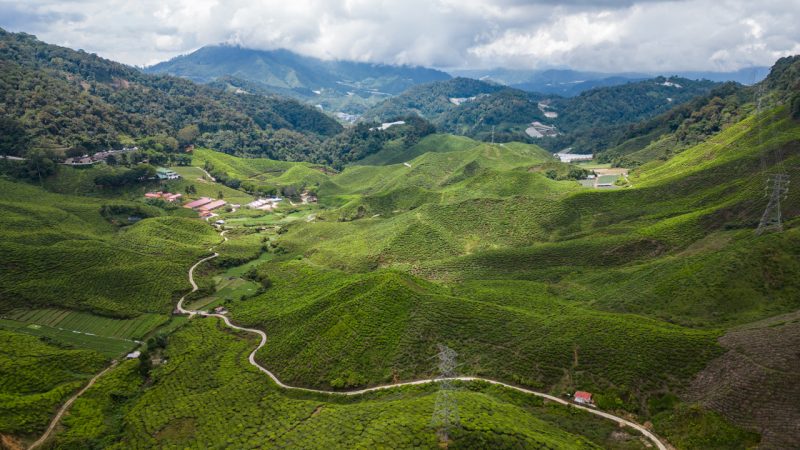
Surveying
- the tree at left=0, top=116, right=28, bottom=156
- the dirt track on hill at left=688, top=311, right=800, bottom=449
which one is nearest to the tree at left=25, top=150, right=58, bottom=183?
the tree at left=0, top=116, right=28, bottom=156

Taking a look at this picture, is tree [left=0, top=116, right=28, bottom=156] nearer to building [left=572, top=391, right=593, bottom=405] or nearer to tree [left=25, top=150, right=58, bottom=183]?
tree [left=25, top=150, right=58, bottom=183]

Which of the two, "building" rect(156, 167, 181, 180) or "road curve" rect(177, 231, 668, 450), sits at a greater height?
"building" rect(156, 167, 181, 180)

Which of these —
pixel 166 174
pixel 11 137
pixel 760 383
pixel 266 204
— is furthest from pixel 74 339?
pixel 11 137

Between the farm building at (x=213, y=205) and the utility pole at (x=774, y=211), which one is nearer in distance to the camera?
the utility pole at (x=774, y=211)

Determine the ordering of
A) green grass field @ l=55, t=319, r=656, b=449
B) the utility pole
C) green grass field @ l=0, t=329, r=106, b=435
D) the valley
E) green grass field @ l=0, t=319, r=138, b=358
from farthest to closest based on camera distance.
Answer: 1. green grass field @ l=0, t=319, r=138, b=358
2. the utility pole
3. green grass field @ l=0, t=329, r=106, b=435
4. the valley
5. green grass field @ l=55, t=319, r=656, b=449

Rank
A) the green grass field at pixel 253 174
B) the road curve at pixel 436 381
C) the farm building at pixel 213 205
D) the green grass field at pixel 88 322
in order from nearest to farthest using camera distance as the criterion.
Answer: the road curve at pixel 436 381 < the green grass field at pixel 88 322 < the farm building at pixel 213 205 < the green grass field at pixel 253 174

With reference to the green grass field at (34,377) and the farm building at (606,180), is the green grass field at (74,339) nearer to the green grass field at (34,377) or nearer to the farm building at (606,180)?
the green grass field at (34,377)

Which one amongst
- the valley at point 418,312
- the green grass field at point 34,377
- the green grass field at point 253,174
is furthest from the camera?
the green grass field at point 253,174

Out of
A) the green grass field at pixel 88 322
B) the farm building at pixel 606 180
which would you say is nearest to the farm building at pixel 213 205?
the green grass field at pixel 88 322

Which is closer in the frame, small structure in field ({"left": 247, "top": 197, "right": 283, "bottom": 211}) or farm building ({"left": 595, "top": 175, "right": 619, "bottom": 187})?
farm building ({"left": 595, "top": 175, "right": 619, "bottom": 187})
